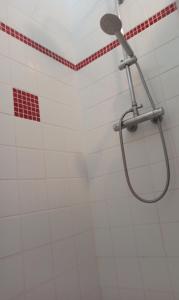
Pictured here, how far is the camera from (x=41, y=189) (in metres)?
1.18

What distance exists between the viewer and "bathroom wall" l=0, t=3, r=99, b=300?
101 cm

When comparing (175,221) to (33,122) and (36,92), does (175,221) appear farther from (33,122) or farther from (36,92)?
(36,92)

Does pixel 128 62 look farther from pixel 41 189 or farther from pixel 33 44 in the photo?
pixel 41 189

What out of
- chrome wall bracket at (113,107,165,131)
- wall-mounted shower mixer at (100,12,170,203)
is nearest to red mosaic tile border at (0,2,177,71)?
wall-mounted shower mixer at (100,12,170,203)

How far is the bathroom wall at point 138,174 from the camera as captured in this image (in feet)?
3.84

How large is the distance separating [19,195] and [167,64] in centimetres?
97

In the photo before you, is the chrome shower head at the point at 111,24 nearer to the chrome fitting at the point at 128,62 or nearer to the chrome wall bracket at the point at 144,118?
the chrome fitting at the point at 128,62

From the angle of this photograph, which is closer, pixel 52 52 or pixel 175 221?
pixel 175 221

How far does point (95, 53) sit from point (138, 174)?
2.77ft

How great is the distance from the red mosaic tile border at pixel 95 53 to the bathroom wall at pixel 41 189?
4 centimetres

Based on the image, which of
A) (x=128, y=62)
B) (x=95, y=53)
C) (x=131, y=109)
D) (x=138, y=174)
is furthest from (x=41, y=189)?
(x=95, y=53)

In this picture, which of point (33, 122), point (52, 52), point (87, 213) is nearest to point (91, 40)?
point (52, 52)

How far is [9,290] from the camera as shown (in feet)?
3.05

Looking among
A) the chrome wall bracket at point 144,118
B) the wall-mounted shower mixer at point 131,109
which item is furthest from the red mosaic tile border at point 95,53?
the chrome wall bracket at point 144,118
